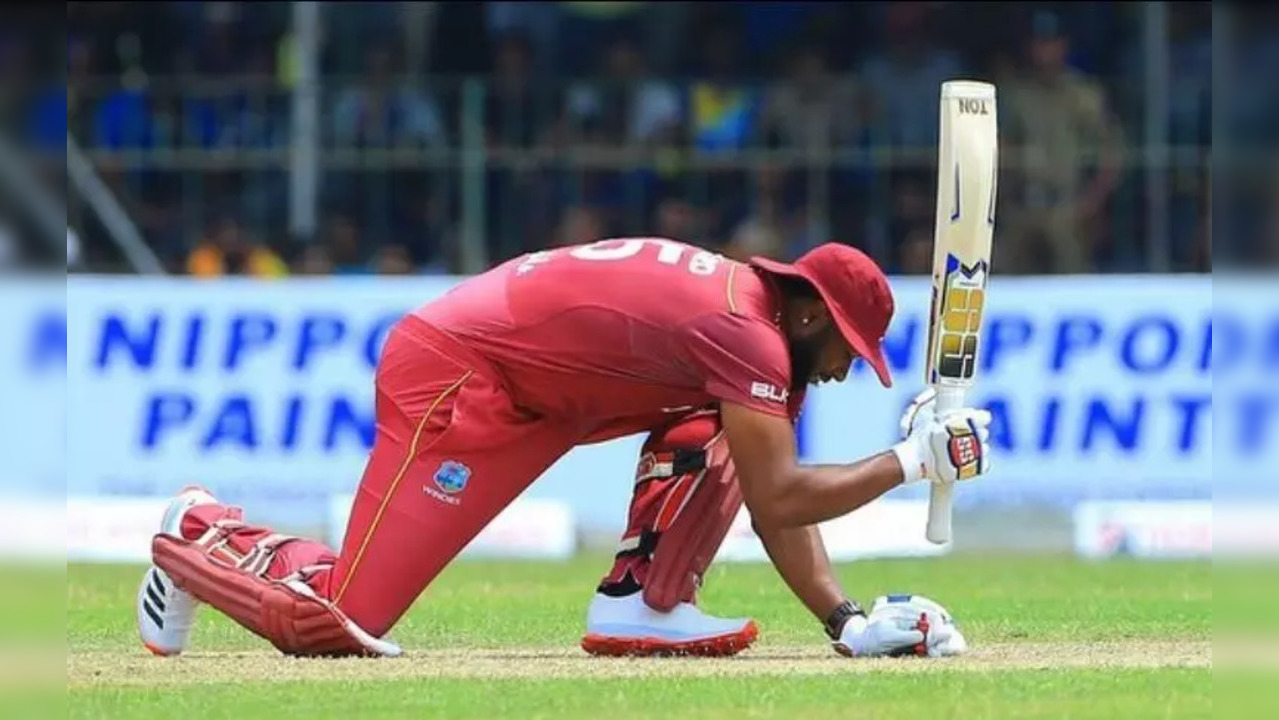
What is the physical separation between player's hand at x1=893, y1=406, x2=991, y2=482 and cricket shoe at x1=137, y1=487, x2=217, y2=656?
110 inches

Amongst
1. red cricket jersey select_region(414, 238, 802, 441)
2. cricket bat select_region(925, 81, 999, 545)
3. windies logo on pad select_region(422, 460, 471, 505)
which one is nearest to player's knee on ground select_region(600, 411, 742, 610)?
red cricket jersey select_region(414, 238, 802, 441)

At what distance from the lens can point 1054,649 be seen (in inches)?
437

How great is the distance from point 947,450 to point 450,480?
185 cm

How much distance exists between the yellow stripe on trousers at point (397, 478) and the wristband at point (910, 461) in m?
1.66

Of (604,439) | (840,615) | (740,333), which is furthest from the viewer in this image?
(604,439)

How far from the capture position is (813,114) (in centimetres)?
2134

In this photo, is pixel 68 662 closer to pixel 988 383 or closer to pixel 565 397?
pixel 565 397

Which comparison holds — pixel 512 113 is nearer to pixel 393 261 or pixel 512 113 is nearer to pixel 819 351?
pixel 393 261

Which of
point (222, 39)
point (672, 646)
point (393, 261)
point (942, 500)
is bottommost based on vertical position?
point (672, 646)

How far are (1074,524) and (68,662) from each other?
9.68m

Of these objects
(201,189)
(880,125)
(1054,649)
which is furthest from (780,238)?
(1054,649)

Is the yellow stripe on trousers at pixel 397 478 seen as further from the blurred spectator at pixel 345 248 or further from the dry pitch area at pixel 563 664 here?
the blurred spectator at pixel 345 248

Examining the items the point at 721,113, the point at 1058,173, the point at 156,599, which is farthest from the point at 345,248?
the point at 156,599

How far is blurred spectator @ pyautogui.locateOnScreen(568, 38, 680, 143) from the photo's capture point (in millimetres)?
21625
